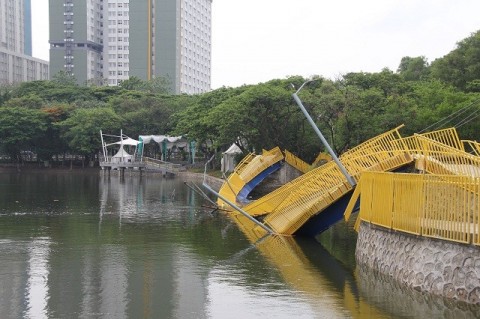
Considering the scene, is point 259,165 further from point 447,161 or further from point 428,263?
point 428,263

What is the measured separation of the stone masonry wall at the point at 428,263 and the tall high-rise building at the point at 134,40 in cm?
11674

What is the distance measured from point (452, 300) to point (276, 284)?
18.4ft

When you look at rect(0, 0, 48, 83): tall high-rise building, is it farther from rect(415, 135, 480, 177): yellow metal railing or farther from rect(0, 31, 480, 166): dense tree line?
rect(415, 135, 480, 177): yellow metal railing

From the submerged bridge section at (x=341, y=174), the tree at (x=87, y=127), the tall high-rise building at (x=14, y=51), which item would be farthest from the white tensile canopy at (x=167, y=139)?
the tall high-rise building at (x=14, y=51)

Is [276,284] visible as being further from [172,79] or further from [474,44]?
[172,79]

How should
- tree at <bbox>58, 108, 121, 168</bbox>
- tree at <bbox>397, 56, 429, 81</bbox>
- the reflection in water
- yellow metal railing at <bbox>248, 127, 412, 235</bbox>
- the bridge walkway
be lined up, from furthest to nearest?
tree at <bbox>58, 108, 121, 168</bbox> < tree at <bbox>397, 56, 429, 81</bbox> < yellow metal railing at <bbox>248, 127, 412, 235</bbox> < the bridge walkway < the reflection in water

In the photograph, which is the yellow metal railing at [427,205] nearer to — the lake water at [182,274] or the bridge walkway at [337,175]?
the lake water at [182,274]

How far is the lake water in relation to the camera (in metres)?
15.2

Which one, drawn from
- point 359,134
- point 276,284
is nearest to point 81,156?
point 359,134

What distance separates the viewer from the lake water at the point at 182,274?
1520cm

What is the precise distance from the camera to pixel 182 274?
64.7 feet

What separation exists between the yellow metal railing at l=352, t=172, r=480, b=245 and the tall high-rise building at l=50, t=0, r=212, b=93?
11626cm

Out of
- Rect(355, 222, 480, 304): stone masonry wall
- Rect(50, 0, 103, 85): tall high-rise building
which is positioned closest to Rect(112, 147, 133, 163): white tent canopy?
Rect(355, 222, 480, 304): stone masonry wall

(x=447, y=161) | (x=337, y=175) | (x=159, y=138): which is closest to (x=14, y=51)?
(x=159, y=138)
